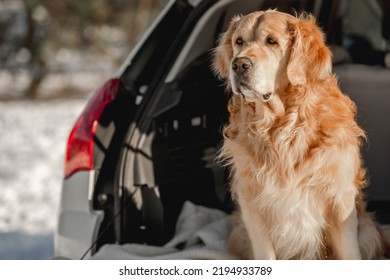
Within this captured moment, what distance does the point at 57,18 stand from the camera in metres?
9.71

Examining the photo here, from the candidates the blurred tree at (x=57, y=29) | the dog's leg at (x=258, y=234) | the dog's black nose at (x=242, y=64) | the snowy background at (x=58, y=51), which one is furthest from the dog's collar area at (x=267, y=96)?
the blurred tree at (x=57, y=29)

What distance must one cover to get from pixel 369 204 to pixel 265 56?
103 cm

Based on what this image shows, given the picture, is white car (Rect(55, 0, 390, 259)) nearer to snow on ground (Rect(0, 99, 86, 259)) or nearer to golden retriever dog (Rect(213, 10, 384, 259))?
golden retriever dog (Rect(213, 10, 384, 259))

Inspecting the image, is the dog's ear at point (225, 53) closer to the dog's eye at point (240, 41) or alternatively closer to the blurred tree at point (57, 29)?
the dog's eye at point (240, 41)

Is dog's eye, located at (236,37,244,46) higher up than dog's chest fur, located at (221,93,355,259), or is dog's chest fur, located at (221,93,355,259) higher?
dog's eye, located at (236,37,244,46)

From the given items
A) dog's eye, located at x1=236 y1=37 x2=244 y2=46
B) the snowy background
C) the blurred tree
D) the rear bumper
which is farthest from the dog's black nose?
the blurred tree

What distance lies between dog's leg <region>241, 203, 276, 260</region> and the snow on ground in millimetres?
1981

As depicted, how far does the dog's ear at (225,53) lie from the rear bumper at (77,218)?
0.63 m

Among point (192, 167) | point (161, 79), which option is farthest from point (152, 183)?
point (161, 79)

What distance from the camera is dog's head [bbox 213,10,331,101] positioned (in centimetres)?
239

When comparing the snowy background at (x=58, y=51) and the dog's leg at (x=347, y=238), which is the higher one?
the dog's leg at (x=347, y=238)

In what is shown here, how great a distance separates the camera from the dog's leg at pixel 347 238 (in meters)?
2.61

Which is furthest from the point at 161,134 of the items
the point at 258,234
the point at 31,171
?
the point at 31,171
